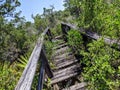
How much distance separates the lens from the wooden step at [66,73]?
5.42m

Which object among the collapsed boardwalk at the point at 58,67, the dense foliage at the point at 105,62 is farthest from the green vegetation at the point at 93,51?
the collapsed boardwalk at the point at 58,67

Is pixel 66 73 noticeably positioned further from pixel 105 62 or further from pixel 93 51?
pixel 105 62

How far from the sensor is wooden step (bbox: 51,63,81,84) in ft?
17.8

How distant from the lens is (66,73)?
572 centimetres

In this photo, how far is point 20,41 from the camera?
16.0 meters

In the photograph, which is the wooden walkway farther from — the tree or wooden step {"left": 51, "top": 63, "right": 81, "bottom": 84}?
the tree

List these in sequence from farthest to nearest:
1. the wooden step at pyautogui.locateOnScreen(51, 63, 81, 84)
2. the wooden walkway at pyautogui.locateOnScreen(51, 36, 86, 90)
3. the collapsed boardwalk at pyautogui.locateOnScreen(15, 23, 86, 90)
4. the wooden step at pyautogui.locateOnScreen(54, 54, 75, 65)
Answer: the wooden step at pyautogui.locateOnScreen(54, 54, 75, 65)
the wooden step at pyautogui.locateOnScreen(51, 63, 81, 84)
the wooden walkway at pyautogui.locateOnScreen(51, 36, 86, 90)
the collapsed boardwalk at pyautogui.locateOnScreen(15, 23, 86, 90)

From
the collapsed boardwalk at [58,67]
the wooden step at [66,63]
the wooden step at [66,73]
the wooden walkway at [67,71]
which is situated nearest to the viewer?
the collapsed boardwalk at [58,67]

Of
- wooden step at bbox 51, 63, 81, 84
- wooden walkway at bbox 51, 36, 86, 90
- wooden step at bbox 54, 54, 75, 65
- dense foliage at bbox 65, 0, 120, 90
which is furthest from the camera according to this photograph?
wooden step at bbox 54, 54, 75, 65

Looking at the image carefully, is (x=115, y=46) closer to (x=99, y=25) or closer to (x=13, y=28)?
(x=99, y=25)

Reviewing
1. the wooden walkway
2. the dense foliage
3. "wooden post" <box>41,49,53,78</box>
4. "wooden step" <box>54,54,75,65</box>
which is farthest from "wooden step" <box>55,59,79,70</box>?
the dense foliage

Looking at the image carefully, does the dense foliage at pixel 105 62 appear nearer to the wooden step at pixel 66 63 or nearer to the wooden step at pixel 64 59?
the wooden step at pixel 66 63

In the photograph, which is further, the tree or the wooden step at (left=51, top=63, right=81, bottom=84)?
the tree

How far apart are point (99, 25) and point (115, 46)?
2425 millimetres
